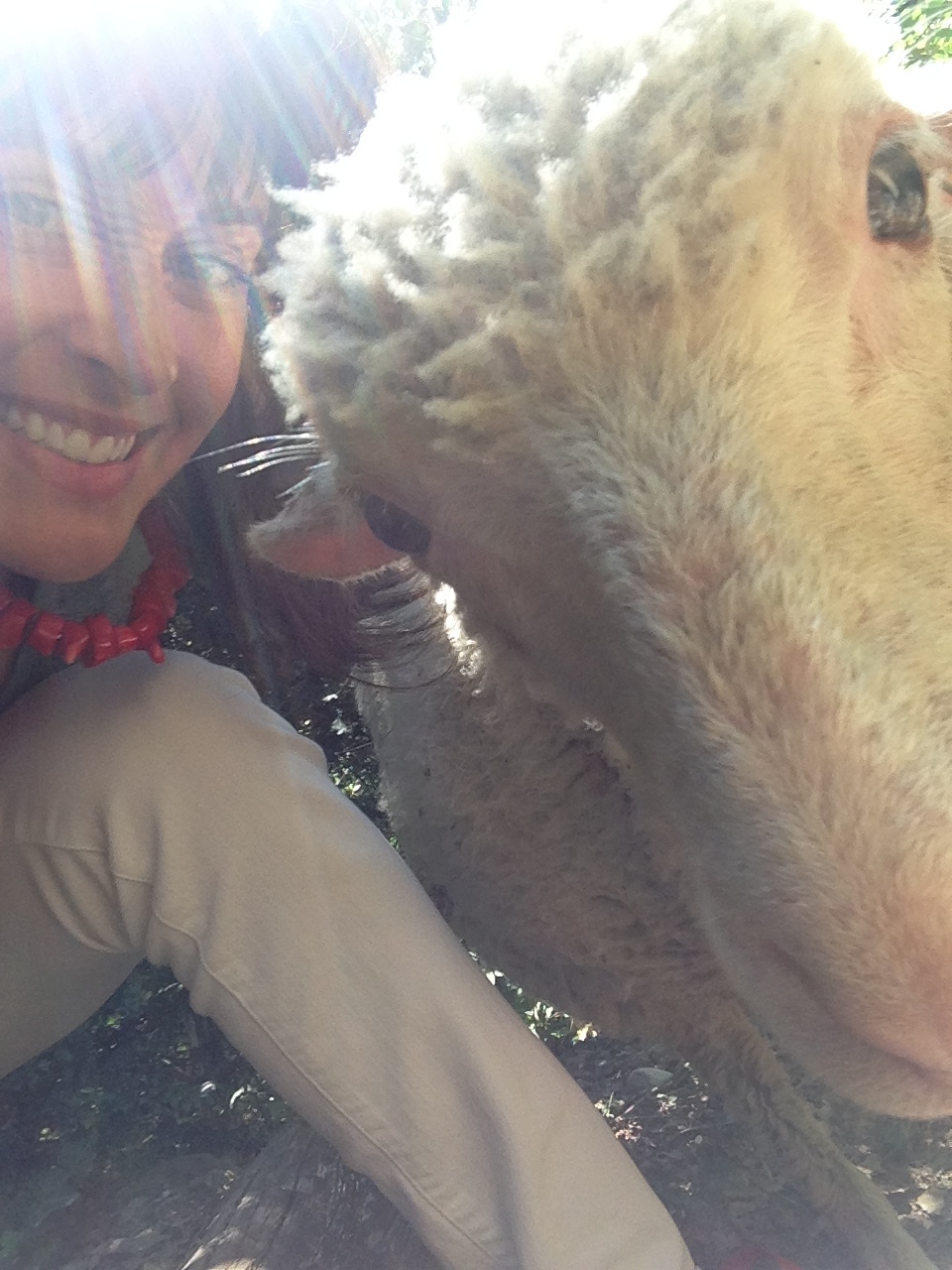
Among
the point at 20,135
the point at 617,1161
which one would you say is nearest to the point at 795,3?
the point at 20,135

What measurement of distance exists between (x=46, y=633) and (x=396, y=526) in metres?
0.45

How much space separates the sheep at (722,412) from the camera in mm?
792

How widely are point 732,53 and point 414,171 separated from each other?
0.28m

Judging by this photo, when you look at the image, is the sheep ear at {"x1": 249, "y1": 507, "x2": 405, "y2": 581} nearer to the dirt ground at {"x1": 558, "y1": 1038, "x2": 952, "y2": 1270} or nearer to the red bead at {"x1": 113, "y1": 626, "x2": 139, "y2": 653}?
the red bead at {"x1": 113, "y1": 626, "x2": 139, "y2": 653}

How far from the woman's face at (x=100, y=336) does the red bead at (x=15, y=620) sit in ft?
0.15

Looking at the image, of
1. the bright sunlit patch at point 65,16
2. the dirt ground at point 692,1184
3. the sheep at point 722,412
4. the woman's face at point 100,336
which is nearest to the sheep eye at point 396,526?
the sheep at point 722,412

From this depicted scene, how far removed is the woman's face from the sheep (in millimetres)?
169

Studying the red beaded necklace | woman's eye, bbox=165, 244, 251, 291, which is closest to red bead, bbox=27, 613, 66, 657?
the red beaded necklace

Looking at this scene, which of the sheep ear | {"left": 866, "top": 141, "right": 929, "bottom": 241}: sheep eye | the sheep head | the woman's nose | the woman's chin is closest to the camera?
the sheep head

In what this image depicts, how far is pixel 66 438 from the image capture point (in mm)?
1138

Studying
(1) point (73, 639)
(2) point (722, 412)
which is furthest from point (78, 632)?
(2) point (722, 412)

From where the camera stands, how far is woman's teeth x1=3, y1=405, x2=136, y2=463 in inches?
43.8

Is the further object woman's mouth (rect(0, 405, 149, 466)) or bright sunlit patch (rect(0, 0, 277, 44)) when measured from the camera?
woman's mouth (rect(0, 405, 149, 466))

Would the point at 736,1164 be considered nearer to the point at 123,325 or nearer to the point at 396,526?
the point at 396,526
